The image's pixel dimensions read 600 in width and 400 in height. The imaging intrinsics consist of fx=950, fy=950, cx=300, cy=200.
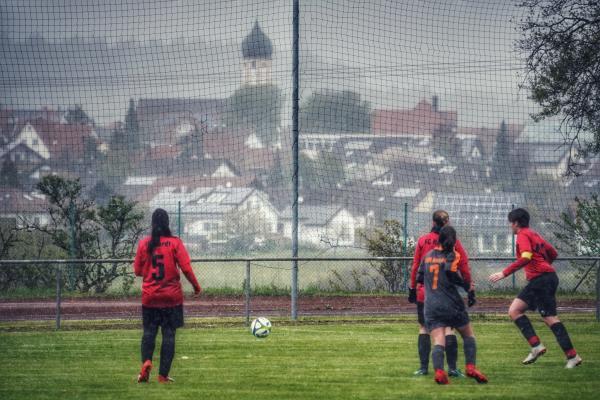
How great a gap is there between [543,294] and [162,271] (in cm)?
475

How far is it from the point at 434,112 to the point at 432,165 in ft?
20.9

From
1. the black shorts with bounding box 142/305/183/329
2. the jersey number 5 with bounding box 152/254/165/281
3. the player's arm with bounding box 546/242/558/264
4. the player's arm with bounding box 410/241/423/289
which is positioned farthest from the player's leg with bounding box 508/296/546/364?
the jersey number 5 with bounding box 152/254/165/281

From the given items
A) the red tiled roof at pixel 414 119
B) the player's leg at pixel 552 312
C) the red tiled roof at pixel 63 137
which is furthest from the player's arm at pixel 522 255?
the red tiled roof at pixel 63 137

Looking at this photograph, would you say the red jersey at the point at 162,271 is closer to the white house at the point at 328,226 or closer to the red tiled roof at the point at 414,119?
the red tiled roof at the point at 414,119

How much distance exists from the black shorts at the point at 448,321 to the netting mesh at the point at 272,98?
945 centimetres

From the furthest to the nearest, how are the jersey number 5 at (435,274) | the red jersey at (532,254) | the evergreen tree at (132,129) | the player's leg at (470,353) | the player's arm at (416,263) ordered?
the evergreen tree at (132,129), the red jersey at (532,254), the player's arm at (416,263), the player's leg at (470,353), the jersey number 5 at (435,274)

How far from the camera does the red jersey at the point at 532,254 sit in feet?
37.8

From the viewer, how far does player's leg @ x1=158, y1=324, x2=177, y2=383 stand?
1056 cm

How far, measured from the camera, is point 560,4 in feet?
70.2

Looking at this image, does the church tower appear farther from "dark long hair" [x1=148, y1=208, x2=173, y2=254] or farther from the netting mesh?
"dark long hair" [x1=148, y1=208, x2=173, y2=254]

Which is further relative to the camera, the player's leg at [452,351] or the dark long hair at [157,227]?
the player's leg at [452,351]

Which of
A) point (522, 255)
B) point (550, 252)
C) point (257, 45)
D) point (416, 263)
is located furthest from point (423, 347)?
point (257, 45)

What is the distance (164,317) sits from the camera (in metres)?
10.6

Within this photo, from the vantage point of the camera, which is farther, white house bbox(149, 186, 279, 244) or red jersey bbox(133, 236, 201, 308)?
white house bbox(149, 186, 279, 244)
